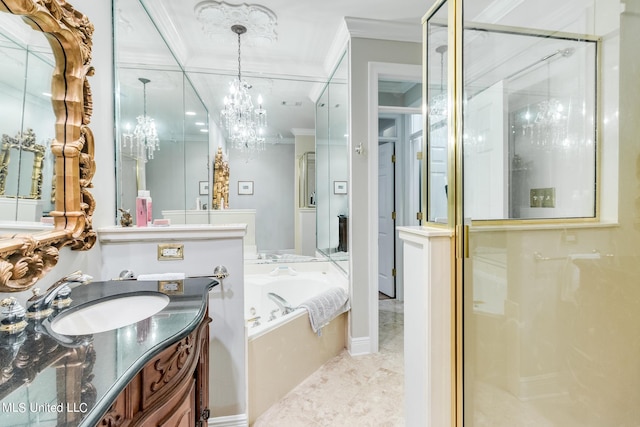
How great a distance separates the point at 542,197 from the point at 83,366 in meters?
2.07

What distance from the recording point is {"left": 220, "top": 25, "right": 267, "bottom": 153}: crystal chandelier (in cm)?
287

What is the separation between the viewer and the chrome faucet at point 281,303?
2.46 meters

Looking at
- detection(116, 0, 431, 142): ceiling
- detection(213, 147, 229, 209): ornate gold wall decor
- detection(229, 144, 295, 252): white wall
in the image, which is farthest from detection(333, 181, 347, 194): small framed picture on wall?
detection(213, 147, 229, 209): ornate gold wall decor

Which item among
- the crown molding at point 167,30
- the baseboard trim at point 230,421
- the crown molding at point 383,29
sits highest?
the crown molding at point 383,29

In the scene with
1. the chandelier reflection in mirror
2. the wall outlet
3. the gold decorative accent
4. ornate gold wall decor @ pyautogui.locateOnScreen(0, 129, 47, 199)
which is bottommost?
the gold decorative accent

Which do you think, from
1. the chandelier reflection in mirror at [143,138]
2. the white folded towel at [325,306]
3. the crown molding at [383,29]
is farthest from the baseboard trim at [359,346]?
the crown molding at [383,29]

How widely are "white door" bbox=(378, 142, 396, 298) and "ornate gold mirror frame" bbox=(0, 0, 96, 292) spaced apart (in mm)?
3234

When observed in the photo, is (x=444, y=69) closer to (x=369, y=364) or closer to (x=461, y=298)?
(x=461, y=298)

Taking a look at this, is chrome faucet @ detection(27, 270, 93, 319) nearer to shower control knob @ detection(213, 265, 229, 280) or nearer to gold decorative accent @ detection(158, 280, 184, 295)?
gold decorative accent @ detection(158, 280, 184, 295)

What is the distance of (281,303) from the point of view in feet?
8.56

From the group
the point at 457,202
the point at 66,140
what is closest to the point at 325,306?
the point at 457,202

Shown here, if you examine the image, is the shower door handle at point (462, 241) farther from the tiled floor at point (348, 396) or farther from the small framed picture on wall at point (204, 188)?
the small framed picture on wall at point (204, 188)

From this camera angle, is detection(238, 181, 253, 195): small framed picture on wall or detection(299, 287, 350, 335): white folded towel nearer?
detection(299, 287, 350, 335): white folded towel

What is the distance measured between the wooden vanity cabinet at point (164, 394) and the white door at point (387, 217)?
10.4ft
